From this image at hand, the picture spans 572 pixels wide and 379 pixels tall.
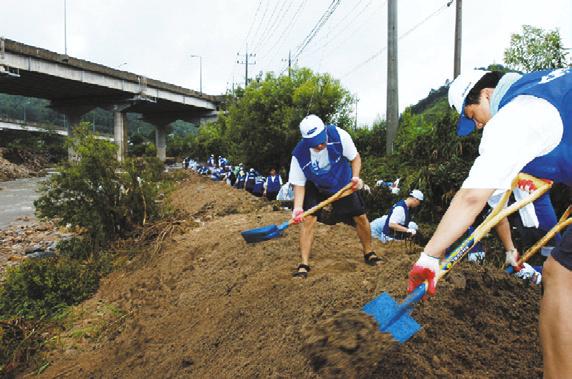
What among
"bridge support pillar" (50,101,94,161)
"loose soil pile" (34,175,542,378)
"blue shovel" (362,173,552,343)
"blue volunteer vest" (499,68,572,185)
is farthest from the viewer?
"bridge support pillar" (50,101,94,161)

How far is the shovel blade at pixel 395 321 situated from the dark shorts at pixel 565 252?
69 cm

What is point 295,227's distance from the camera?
666 centimetres

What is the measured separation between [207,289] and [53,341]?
170 centimetres

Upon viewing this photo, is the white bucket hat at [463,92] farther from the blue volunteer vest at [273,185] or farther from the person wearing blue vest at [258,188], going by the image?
the person wearing blue vest at [258,188]

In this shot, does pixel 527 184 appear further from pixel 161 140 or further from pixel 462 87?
pixel 161 140

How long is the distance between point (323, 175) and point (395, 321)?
2.49 m

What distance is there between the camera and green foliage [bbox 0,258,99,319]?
5.25 metres

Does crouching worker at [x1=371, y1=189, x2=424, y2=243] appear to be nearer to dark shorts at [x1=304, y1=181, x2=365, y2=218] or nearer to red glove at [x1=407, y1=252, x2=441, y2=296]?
dark shorts at [x1=304, y1=181, x2=365, y2=218]

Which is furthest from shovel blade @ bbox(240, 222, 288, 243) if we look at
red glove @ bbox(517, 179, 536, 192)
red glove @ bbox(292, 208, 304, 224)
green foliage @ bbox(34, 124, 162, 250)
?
green foliage @ bbox(34, 124, 162, 250)

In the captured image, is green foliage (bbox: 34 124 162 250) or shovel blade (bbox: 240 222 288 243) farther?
green foliage (bbox: 34 124 162 250)

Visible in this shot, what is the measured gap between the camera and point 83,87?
2914 cm

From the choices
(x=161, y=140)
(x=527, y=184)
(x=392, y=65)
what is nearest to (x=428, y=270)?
(x=527, y=184)

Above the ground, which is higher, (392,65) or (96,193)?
(392,65)

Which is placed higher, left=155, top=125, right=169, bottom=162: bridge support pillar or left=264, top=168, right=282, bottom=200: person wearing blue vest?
left=155, top=125, right=169, bottom=162: bridge support pillar
